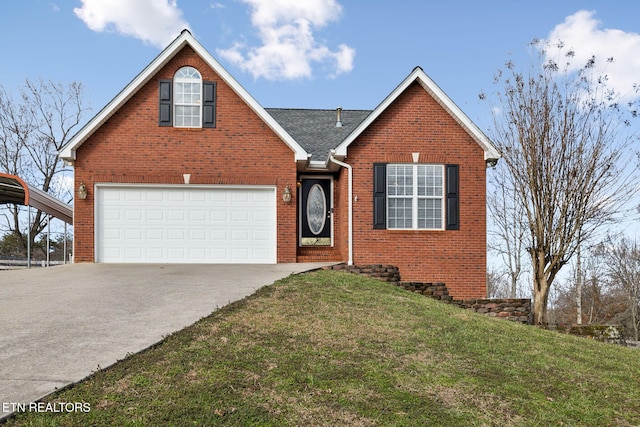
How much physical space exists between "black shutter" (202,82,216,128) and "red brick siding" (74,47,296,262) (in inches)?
6.2

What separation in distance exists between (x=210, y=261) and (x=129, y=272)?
9.18 feet

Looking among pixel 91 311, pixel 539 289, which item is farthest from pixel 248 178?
pixel 539 289

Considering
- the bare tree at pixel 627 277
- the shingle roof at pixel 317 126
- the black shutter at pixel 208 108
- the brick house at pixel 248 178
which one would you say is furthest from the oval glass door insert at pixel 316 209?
the bare tree at pixel 627 277

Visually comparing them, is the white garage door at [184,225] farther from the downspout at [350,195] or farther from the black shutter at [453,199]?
the black shutter at [453,199]

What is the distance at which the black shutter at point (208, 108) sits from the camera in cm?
1488

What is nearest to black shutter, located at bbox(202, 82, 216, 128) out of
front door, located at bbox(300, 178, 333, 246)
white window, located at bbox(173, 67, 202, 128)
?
white window, located at bbox(173, 67, 202, 128)

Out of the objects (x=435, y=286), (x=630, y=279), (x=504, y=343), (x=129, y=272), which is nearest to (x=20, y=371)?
(x=504, y=343)

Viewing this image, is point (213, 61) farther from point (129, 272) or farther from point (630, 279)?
point (630, 279)

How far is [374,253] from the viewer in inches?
563

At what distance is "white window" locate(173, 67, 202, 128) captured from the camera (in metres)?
14.9

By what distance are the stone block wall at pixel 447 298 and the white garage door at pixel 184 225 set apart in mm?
2913

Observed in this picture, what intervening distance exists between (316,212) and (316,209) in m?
0.09

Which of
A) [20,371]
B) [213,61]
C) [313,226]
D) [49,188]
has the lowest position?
[20,371]

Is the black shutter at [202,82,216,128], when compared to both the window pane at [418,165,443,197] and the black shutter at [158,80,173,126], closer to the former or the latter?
the black shutter at [158,80,173,126]
